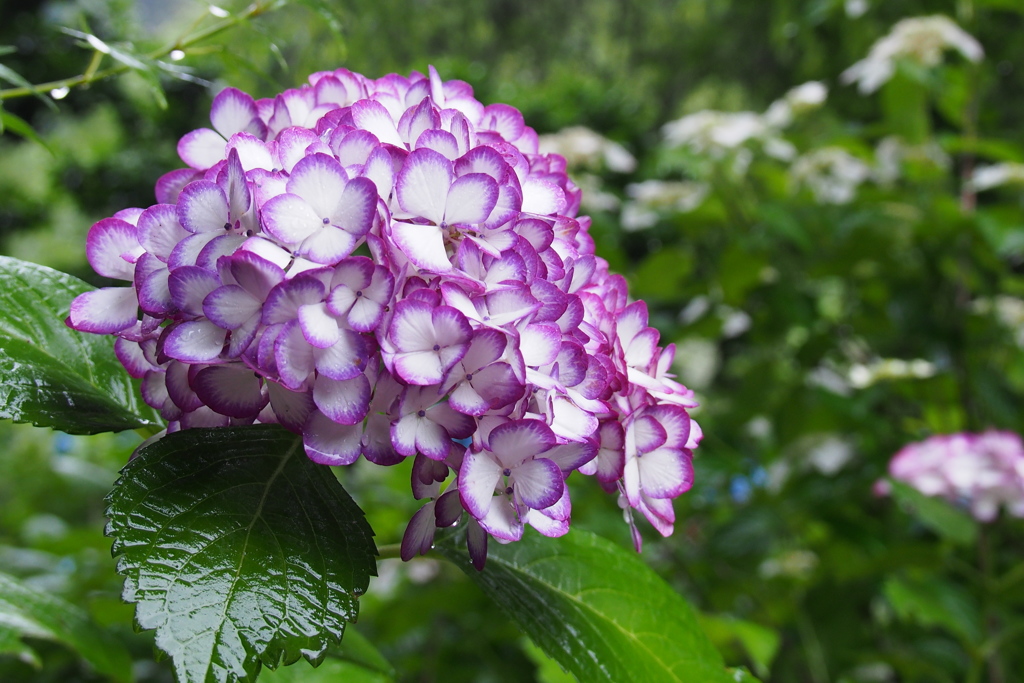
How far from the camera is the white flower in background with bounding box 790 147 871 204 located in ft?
6.15

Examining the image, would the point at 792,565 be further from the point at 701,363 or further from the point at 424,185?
the point at 701,363

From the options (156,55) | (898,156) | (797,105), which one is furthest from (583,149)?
(156,55)

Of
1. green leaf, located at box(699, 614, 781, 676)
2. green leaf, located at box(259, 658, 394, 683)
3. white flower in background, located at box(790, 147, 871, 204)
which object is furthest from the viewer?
white flower in background, located at box(790, 147, 871, 204)

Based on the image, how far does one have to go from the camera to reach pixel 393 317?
0.36m

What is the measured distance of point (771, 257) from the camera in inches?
70.6

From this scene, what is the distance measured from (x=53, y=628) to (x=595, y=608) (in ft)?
1.33

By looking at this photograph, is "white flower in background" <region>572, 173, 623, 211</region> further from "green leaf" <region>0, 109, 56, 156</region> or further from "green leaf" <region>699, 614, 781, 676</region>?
"green leaf" <region>0, 109, 56, 156</region>

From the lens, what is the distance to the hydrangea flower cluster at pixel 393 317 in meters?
0.36

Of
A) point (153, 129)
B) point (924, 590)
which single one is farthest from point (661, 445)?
point (153, 129)

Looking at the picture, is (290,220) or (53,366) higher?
(290,220)

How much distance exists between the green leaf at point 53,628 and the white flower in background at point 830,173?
67.2 inches

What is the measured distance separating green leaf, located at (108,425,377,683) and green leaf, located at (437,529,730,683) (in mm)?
98

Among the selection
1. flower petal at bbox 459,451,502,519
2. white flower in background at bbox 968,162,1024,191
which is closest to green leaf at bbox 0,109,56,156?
flower petal at bbox 459,451,502,519

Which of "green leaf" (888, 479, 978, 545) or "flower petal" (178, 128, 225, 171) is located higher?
"flower petal" (178, 128, 225, 171)
